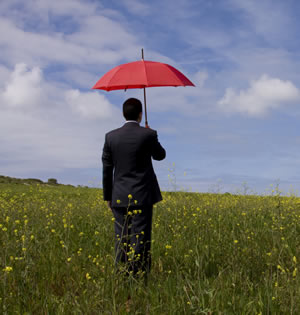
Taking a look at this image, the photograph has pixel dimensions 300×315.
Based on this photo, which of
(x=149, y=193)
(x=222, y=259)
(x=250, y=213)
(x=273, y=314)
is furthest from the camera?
(x=250, y=213)

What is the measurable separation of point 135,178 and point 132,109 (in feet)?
2.91

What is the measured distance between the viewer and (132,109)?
15.3 ft

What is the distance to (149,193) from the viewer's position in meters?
4.58

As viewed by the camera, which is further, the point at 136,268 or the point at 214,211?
the point at 214,211

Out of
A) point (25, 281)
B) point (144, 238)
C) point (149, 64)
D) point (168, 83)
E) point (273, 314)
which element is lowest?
point (273, 314)

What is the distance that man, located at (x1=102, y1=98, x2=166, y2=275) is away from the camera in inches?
179

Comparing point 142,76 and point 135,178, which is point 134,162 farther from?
point 142,76

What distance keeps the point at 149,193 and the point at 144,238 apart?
580 mm

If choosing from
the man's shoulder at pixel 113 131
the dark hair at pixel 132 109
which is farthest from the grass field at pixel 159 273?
the dark hair at pixel 132 109

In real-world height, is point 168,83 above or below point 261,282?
above

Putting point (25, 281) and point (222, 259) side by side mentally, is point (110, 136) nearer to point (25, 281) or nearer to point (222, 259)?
point (25, 281)

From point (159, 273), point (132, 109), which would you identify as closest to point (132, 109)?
point (132, 109)

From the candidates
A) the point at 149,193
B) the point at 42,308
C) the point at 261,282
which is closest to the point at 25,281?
the point at 42,308

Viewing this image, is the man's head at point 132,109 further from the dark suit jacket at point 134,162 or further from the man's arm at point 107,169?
the man's arm at point 107,169
